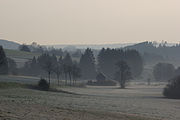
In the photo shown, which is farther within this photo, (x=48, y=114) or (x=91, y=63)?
(x=91, y=63)

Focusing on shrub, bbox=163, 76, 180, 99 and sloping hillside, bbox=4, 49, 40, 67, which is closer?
shrub, bbox=163, 76, 180, 99

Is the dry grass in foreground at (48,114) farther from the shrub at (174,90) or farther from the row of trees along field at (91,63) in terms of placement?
the row of trees along field at (91,63)

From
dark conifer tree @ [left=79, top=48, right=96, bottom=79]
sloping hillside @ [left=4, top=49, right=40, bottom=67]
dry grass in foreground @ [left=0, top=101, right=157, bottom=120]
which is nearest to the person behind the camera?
dry grass in foreground @ [left=0, top=101, right=157, bottom=120]

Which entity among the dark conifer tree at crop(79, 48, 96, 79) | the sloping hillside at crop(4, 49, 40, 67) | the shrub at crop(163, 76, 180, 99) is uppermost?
the sloping hillside at crop(4, 49, 40, 67)

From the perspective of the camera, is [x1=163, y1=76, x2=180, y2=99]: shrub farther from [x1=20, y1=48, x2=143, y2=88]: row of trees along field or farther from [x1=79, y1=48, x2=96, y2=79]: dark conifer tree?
[x1=79, y1=48, x2=96, y2=79]: dark conifer tree

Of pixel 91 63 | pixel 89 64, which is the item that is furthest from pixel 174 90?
pixel 91 63

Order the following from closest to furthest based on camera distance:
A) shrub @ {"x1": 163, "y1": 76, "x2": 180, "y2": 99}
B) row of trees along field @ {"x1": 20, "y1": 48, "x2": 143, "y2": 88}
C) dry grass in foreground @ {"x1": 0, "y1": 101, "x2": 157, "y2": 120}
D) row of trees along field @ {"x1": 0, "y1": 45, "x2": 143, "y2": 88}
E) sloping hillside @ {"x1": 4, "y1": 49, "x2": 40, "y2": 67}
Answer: dry grass in foreground @ {"x1": 0, "y1": 101, "x2": 157, "y2": 120}, shrub @ {"x1": 163, "y1": 76, "x2": 180, "y2": 99}, row of trees along field @ {"x1": 0, "y1": 45, "x2": 143, "y2": 88}, row of trees along field @ {"x1": 20, "y1": 48, "x2": 143, "y2": 88}, sloping hillside @ {"x1": 4, "y1": 49, "x2": 40, "y2": 67}

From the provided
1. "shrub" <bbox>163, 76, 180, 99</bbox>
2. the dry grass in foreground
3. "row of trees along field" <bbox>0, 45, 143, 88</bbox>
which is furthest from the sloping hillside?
the dry grass in foreground

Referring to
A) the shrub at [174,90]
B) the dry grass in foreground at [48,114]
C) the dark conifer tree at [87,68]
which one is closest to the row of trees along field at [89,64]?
the dark conifer tree at [87,68]

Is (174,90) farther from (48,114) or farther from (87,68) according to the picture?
(87,68)

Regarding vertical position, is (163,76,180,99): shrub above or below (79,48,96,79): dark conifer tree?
below

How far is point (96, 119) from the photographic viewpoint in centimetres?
2553

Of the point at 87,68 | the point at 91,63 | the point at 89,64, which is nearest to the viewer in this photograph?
A: the point at 87,68

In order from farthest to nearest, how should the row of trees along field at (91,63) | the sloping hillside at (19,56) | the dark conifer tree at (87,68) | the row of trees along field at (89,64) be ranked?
the sloping hillside at (19,56) → the dark conifer tree at (87,68) → the row of trees along field at (91,63) → the row of trees along field at (89,64)
